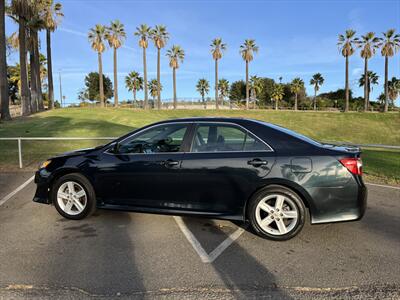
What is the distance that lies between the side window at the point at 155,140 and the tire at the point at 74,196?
76 cm

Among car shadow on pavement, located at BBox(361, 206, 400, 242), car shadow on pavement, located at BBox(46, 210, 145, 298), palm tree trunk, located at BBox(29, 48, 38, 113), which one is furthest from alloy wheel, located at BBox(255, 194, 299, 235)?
palm tree trunk, located at BBox(29, 48, 38, 113)

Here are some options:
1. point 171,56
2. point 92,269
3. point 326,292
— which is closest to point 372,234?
point 326,292

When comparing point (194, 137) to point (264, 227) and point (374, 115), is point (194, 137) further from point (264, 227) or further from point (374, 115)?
point (374, 115)

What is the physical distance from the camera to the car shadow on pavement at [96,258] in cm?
347

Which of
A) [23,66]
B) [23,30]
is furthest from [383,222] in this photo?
[23,66]

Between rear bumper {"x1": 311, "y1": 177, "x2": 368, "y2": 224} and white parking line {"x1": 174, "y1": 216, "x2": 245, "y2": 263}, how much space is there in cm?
108

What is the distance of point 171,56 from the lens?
6750 cm

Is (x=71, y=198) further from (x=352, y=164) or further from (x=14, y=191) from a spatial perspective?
(x=352, y=164)

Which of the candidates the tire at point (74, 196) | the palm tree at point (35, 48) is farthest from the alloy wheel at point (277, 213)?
the palm tree at point (35, 48)

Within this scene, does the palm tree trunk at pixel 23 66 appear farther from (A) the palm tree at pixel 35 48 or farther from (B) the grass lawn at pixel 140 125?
(A) the palm tree at pixel 35 48

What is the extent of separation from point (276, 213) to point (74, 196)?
2.96 meters

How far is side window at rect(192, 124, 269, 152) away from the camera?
481 centimetres

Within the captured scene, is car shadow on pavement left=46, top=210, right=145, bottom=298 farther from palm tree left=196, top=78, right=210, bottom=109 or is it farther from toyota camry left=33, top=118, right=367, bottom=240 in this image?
palm tree left=196, top=78, right=210, bottom=109

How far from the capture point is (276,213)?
15.3 ft
